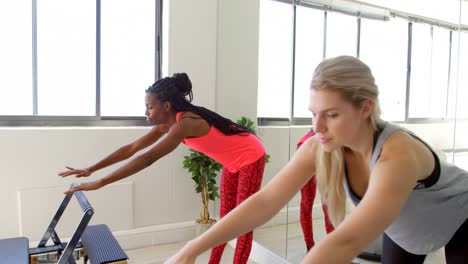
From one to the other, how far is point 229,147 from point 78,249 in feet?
3.55

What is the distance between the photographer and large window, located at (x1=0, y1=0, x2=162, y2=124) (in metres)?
3.03

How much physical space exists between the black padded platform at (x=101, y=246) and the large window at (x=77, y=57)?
1.27 m

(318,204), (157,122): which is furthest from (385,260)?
(157,122)

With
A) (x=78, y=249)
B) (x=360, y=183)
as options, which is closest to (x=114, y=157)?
(x=78, y=249)

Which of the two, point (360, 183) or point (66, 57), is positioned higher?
point (66, 57)

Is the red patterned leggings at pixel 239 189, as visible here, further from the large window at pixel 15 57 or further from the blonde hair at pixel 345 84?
the large window at pixel 15 57

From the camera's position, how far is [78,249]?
7.26ft

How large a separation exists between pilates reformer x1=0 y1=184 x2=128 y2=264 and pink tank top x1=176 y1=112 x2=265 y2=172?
70 cm

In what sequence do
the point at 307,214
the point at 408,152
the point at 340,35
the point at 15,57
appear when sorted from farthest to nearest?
the point at 15,57, the point at 307,214, the point at 340,35, the point at 408,152

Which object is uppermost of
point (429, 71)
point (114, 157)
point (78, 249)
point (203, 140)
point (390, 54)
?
point (390, 54)

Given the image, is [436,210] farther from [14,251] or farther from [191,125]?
[14,251]

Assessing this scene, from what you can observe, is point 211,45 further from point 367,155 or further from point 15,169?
point 367,155

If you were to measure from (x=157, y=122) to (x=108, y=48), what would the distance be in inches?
59.4

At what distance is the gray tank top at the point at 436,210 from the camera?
110 cm
